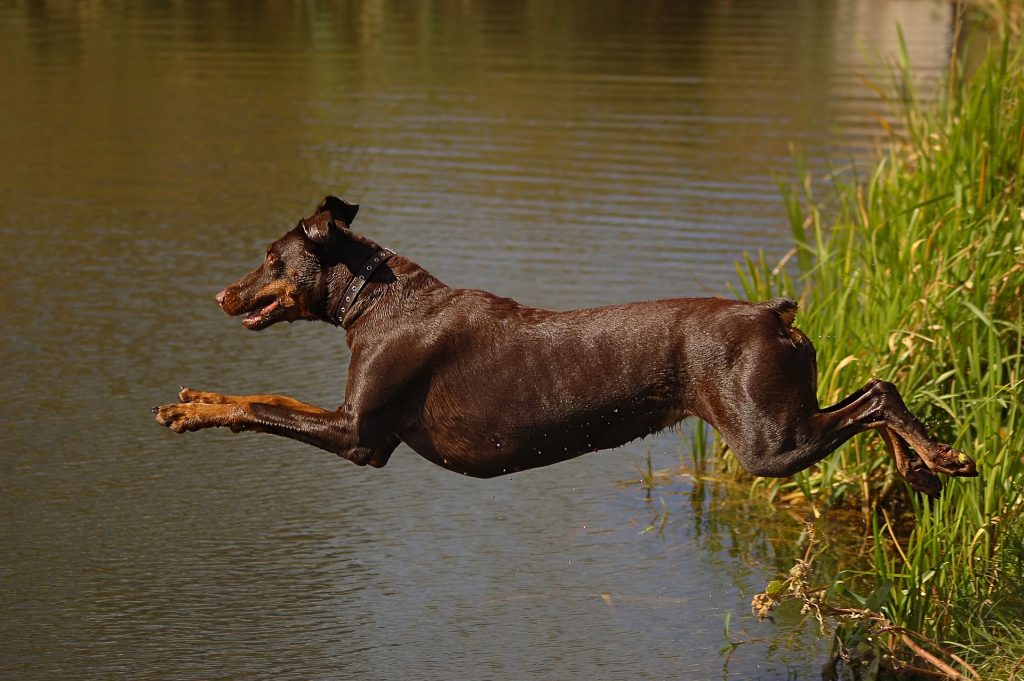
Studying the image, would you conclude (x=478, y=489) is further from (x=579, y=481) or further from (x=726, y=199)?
(x=726, y=199)

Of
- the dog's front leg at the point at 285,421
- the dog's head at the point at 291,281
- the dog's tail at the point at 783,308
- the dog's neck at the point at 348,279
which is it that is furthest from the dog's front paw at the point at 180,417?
the dog's tail at the point at 783,308

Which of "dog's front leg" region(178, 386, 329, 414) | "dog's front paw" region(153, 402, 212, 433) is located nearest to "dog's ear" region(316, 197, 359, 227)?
"dog's front leg" region(178, 386, 329, 414)

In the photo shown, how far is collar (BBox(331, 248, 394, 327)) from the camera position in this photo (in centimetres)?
638

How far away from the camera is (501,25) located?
29203 millimetres

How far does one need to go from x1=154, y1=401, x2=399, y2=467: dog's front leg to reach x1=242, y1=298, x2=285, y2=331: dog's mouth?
358 millimetres

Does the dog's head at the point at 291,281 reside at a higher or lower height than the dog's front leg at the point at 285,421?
higher

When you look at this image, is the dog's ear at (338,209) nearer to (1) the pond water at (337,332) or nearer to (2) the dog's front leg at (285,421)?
(2) the dog's front leg at (285,421)

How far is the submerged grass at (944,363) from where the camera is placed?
267 inches

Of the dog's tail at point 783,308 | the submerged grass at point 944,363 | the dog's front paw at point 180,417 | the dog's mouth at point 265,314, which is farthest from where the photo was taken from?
the submerged grass at point 944,363

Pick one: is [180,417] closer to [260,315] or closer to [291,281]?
[260,315]

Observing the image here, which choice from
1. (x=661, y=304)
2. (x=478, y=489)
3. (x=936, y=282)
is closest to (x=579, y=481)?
(x=478, y=489)

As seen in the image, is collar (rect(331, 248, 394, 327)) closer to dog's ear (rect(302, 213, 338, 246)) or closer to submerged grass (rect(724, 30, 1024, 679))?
dog's ear (rect(302, 213, 338, 246))

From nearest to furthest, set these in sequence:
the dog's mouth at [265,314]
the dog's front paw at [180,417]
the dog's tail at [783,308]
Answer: the dog's tail at [783,308], the dog's front paw at [180,417], the dog's mouth at [265,314]

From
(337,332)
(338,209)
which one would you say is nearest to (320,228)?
(338,209)
